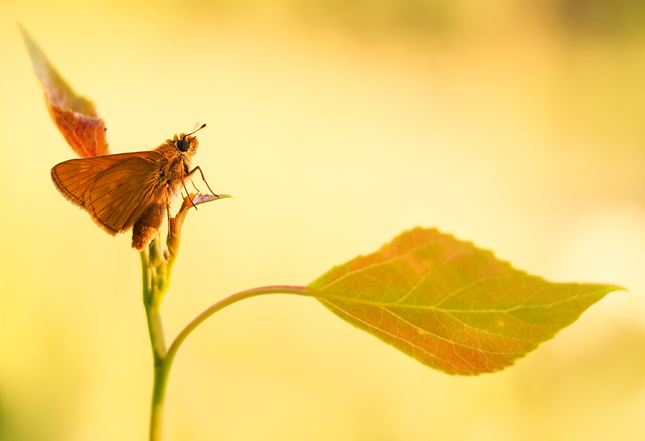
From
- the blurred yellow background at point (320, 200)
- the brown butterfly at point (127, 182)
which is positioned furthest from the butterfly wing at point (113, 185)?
the blurred yellow background at point (320, 200)

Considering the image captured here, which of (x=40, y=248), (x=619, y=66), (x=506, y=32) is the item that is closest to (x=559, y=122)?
(x=619, y=66)

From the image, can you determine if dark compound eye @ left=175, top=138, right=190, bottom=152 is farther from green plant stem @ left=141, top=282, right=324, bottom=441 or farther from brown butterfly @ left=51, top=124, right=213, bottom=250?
green plant stem @ left=141, top=282, right=324, bottom=441

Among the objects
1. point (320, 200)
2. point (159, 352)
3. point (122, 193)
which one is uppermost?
point (320, 200)

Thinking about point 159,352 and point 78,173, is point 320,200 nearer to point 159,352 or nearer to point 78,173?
point 78,173

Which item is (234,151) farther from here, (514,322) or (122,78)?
(514,322)

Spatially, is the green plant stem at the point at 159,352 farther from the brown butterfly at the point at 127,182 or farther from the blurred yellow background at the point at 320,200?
the blurred yellow background at the point at 320,200

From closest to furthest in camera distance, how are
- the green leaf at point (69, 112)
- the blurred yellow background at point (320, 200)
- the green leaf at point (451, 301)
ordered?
the green leaf at point (451, 301) < the green leaf at point (69, 112) < the blurred yellow background at point (320, 200)

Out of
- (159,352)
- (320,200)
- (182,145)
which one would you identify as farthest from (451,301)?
(320,200)
